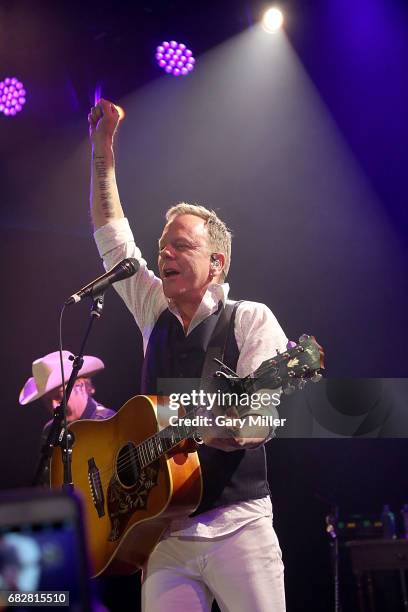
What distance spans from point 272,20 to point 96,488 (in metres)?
4.02

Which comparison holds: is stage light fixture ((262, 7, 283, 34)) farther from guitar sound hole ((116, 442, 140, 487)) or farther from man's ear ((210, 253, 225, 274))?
guitar sound hole ((116, 442, 140, 487))

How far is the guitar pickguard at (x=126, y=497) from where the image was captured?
253 cm

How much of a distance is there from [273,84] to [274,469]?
123 inches

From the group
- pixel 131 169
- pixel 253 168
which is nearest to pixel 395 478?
pixel 253 168

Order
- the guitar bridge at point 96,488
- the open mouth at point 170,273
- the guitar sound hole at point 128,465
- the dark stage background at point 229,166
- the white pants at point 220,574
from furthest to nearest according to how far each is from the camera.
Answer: the dark stage background at point 229,166, the open mouth at point 170,273, the guitar bridge at point 96,488, the guitar sound hole at point 128,465, the white pants at point 220,574

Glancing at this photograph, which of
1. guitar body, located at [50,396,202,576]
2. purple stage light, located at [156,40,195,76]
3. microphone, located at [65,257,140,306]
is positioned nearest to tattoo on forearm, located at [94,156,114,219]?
microphone, located at [65,257,140,306]

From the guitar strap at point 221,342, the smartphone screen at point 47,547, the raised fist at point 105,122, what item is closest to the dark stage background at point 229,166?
the raised fist at point 105,122

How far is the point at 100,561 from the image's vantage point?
2.70 metres

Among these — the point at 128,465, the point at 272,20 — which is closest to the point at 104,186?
the point at 128,465

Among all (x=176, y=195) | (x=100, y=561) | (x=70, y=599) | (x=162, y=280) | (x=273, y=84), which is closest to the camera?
(x=70, y=599)

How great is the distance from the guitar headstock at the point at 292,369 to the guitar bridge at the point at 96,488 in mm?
887

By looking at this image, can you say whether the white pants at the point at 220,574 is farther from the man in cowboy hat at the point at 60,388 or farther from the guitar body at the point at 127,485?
the man in cowboy hat at the point at 60,388

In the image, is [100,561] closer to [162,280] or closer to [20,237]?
[162,280]

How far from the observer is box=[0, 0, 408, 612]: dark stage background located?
5.04 meters
